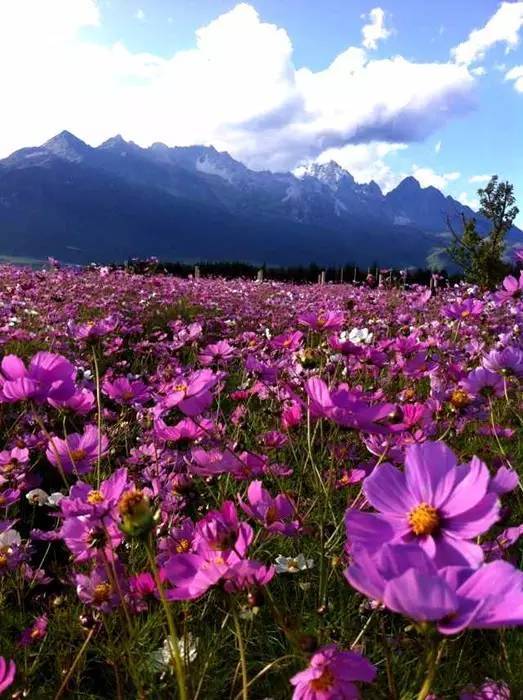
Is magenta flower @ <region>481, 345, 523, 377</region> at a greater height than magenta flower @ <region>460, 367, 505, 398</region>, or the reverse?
magenta flower @ <region>481, 345, 523, 377</region>

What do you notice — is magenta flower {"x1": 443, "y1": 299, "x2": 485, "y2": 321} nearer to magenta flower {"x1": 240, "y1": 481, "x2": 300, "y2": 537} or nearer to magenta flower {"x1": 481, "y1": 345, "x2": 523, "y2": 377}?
magenta flower {"x1": 481, "y1": 345, "x2": 523, "y2": 377}

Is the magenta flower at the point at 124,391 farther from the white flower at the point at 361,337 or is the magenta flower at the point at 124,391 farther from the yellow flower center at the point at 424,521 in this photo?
the yellow flower center at the point at 424,521

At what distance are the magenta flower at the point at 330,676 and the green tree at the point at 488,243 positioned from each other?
15.1 m

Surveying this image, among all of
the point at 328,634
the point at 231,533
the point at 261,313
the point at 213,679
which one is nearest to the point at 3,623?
the point at 213,679

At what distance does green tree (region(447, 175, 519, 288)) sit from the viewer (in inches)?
653

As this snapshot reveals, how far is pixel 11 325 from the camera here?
14.5ft

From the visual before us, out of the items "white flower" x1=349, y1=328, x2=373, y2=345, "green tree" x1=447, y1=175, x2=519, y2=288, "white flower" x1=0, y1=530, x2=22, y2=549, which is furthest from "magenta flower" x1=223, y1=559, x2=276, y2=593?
"green tree" x1=447, y1=175, x2=519, y2=288

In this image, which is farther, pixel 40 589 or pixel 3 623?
pixel 40 589

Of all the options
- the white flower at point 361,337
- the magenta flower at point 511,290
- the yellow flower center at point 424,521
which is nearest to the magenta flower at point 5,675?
the yellow flower center at point 424,521

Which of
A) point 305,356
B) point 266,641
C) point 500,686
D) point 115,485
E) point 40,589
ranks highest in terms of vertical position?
point 305,356

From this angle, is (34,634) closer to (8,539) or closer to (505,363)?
(8,539)

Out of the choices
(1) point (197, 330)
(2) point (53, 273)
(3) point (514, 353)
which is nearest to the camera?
(3) point (514, 353)

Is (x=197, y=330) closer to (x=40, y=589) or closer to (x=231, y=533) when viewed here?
(x=40, y=589)

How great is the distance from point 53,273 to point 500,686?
937 centimetres
